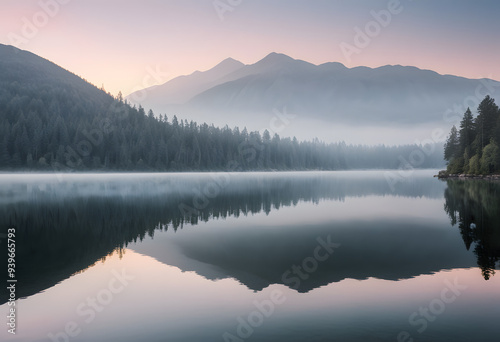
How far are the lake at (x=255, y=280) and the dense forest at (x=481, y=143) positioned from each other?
9292 centimetres

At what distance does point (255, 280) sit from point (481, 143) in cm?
13173

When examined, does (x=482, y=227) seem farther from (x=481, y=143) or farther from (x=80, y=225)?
(x=481, y=143)

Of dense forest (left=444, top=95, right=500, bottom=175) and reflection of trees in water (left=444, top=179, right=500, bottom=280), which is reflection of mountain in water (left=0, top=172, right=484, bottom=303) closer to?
reflection of trees in water (left=444, top=179, right=500, bottom=280)

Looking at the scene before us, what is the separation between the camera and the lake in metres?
13.4

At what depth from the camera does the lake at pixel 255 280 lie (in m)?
13.4

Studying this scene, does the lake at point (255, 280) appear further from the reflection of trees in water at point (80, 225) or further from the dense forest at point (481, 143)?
the dense forest at point (481, 143)

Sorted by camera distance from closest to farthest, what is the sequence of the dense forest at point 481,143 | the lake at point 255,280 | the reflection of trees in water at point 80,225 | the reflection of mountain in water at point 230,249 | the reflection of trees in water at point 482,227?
the lake at point 255,280, the reflection of mountain in water at point 230,249, the reflection of trees in water at point 80,225, the reflection of trees in water at point 482,227, the dense forest at point 481,143

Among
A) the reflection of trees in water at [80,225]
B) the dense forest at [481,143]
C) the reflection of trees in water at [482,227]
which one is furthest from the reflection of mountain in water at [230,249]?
the dense forest at [481,143]

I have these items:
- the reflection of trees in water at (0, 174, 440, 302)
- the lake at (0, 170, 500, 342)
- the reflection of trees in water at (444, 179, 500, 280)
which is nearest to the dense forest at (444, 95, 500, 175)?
the reflection of trees in water at (444, 179, 500, 280)

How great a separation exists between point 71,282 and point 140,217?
2229 cm

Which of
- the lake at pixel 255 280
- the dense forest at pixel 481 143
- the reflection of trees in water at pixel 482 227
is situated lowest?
the lake at pixel 255 280

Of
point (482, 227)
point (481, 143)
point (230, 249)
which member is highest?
point (481, 143)

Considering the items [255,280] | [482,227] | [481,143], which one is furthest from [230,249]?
[481,143]

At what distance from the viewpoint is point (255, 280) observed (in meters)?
18.9
